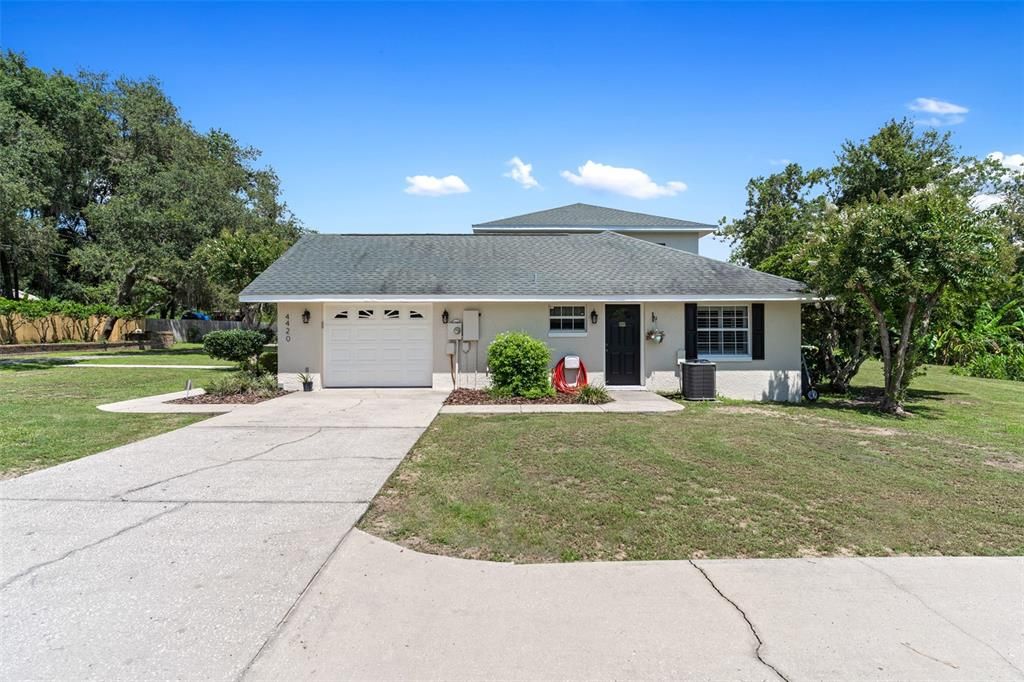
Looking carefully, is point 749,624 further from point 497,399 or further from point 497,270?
point 497,270

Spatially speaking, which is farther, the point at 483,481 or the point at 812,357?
the point at 812,357

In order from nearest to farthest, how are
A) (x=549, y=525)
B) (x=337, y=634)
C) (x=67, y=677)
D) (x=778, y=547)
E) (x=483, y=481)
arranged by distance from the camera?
(x=67, y=677), (x=337, y=634), (x=778, y=547), (x=549, y=525), (x=483, y=481)

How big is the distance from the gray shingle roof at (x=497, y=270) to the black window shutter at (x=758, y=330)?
20.4 inches

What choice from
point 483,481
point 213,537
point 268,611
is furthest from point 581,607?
point 213,537

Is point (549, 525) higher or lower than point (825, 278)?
lower

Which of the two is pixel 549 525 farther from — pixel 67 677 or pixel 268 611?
pixel 67 677

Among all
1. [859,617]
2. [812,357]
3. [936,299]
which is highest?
[936,299]

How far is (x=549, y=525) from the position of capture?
4527 millimetres

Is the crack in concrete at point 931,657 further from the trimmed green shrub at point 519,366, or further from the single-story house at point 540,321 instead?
the single-story house at point 540,321

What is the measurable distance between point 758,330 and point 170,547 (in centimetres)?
1237

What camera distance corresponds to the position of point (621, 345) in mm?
13281

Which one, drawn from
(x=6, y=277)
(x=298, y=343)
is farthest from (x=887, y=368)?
(x=6, y=277)

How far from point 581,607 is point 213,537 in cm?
304

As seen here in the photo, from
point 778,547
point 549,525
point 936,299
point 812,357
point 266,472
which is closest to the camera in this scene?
point 778,547
